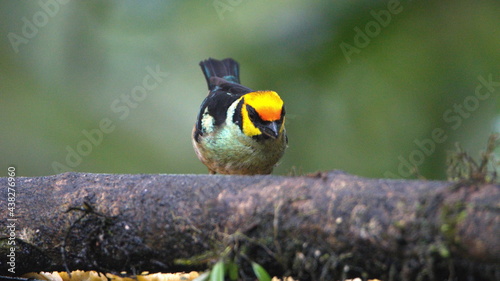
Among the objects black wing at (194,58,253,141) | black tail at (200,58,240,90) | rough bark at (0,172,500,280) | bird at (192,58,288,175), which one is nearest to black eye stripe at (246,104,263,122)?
bird at (192,58,288,175)

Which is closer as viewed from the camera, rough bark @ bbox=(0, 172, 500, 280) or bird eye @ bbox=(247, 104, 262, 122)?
rough bark @ bbox=(0, 172, 500, 280)

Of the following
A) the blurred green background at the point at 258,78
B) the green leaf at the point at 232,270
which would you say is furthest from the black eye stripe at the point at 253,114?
the green leaf at the point at 232,270

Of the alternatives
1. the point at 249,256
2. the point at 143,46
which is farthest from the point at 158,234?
the point at 143,46

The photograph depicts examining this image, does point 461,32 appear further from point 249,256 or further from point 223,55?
point 249,256

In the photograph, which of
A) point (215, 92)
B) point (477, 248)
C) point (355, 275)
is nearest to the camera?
point (477, 248)

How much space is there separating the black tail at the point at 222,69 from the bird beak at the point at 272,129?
4.28 feet

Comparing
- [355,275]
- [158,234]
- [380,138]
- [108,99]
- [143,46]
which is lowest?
[355,275]

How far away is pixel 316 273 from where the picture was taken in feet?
4.84

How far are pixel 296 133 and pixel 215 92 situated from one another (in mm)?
1122

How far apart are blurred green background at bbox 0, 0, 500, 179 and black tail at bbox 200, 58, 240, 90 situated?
319 millimetres

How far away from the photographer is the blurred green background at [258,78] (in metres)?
4.28

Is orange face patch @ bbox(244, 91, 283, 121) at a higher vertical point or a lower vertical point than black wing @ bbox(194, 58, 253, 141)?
lower

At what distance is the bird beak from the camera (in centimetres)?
307

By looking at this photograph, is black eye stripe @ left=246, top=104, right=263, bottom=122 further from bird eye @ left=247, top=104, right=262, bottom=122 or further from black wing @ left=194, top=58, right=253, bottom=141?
black wing @ left=194, top=58, right=253, bottom=141
